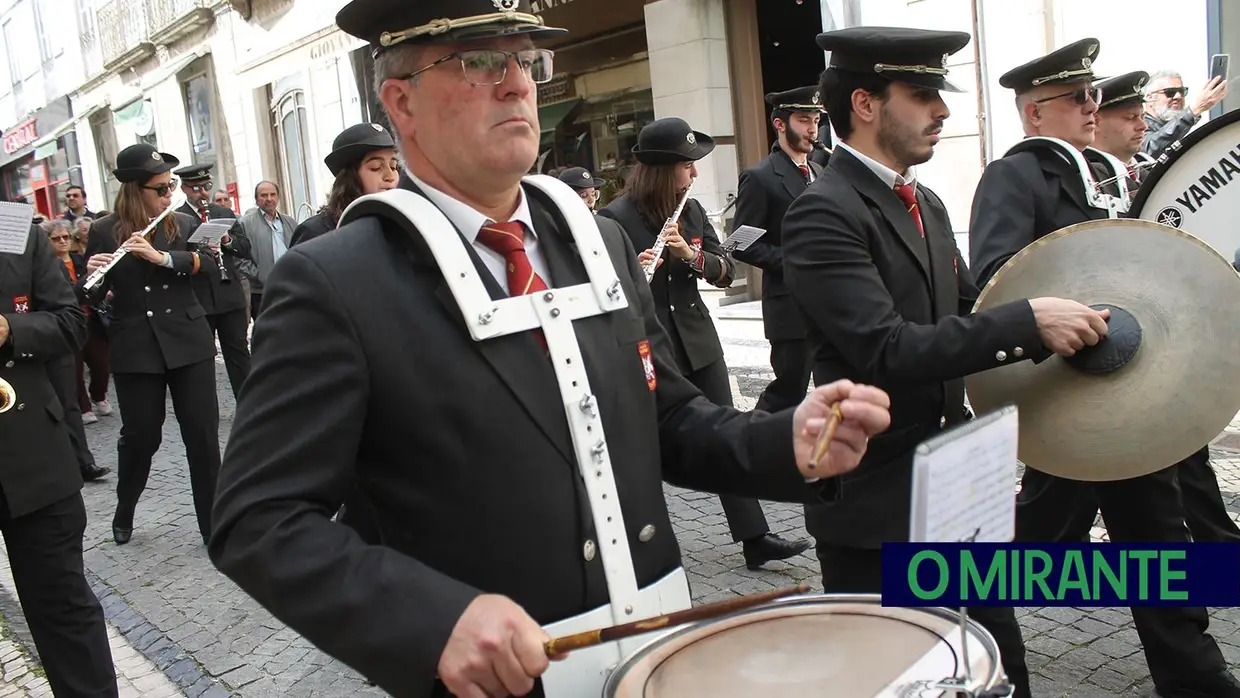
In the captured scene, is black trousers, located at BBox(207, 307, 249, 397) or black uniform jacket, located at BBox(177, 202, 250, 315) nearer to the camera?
black uniform jacket, located at BBox(177, 202, 250, 315)

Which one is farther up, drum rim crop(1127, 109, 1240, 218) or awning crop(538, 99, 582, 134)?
awning crop(538, 99, 582, 134)

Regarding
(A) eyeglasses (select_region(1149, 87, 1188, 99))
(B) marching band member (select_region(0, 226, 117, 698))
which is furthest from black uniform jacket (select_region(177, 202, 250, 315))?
(A) eyeglasses (select_region(1149, 87, 1188, 99))

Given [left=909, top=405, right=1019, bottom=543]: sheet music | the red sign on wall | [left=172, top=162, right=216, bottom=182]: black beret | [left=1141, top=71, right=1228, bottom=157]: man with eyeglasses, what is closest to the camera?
[left=909, top=405, right=1019, bottom=543]: sheet music

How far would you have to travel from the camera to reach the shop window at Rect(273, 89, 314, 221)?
64.0ft

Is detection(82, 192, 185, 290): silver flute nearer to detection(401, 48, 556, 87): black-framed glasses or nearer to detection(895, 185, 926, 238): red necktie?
detection(895, 185, 926, 238): red necktie

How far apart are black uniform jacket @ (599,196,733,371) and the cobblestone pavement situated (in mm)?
951

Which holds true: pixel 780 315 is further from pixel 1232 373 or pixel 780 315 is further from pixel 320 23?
pixel 320 23

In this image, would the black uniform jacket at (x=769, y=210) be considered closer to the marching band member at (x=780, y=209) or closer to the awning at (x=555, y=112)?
the marching band member at (x=780, y=209)

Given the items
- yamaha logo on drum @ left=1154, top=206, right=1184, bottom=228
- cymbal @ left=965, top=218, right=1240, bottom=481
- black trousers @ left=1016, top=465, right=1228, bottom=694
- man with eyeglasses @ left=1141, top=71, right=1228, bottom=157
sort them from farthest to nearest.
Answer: man with eyeglasses @ left=1141, top=71, right=1228, bottom=157, yamaha logo on drum @ left=1154, top=206, right=1184, bottom=228, black trousers @ left=1016, top=465, right=1228, bottom=694, cymbal @ left=965, top=218, right=1240, bottom=481

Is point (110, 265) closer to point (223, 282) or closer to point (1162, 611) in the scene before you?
point (223, 282)

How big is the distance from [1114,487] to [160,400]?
4846 mm

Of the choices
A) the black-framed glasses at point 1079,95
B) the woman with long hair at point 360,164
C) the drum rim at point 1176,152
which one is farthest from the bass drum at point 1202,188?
the woman with long hair at point 360,164

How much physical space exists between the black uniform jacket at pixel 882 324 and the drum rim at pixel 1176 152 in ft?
3.15

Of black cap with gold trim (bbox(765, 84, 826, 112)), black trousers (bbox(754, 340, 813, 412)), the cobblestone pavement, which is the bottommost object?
the cobblestone pavement
